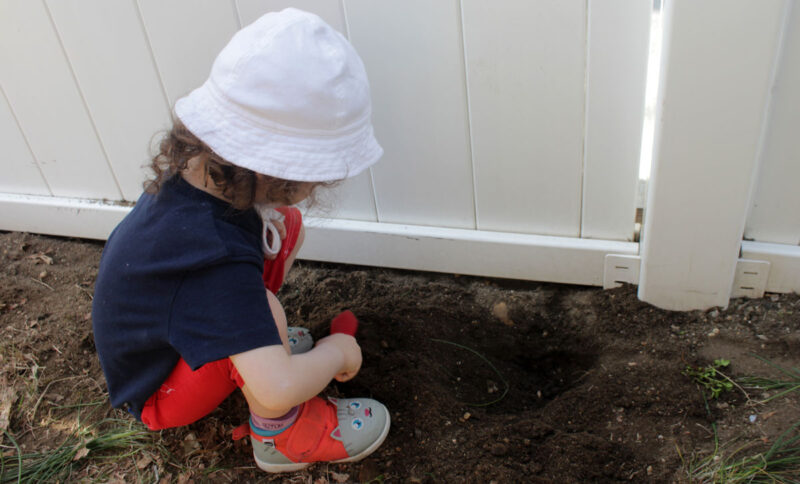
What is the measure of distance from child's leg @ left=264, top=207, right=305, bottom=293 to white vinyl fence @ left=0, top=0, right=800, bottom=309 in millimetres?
351

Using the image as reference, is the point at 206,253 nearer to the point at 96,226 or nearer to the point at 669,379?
the point at 669,379

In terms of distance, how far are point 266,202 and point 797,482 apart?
1.21 m

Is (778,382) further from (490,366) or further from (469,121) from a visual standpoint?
(469,121)

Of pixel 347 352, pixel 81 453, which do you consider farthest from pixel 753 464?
pixel 81 453

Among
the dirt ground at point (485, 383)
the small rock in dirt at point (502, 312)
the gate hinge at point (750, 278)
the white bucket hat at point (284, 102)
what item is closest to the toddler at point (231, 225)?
the white bucket hat at point (284, 102)

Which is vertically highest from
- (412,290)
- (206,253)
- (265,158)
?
(265,158)

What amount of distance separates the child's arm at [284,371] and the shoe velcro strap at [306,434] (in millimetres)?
163

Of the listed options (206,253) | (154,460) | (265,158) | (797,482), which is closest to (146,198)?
(206,253)

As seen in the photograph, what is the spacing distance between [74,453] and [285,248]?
74cm

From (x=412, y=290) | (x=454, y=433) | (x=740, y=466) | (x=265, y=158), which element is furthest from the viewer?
(x=412, y=290)

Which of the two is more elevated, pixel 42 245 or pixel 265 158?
pixel 265 158

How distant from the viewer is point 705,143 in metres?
1.52

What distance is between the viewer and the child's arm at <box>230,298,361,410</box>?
127 cm

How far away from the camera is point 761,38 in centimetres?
138
